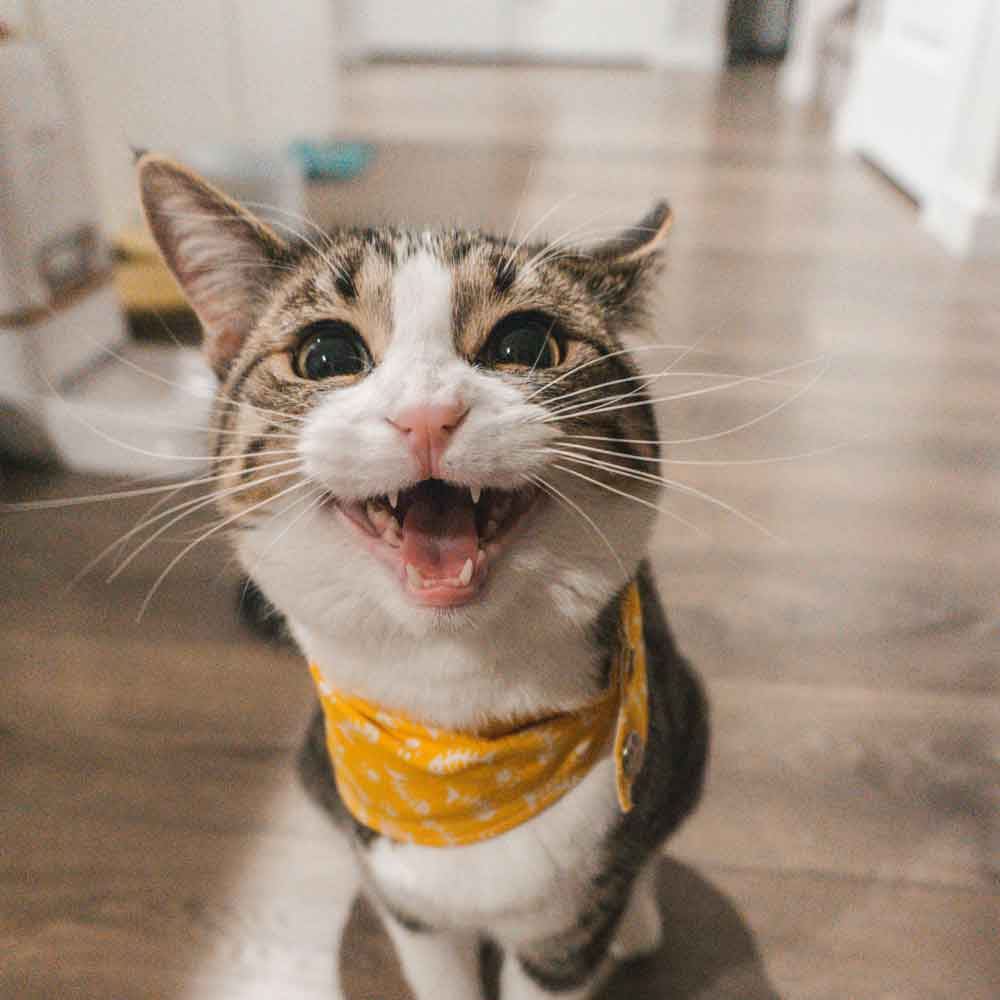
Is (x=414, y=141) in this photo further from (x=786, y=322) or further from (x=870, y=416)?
(x=870, y=416)

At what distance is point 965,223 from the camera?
100 inches

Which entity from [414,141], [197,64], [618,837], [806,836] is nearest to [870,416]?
[806,836]

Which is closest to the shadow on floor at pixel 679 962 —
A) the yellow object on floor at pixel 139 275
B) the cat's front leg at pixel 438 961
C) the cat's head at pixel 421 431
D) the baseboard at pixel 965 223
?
the cat's front leg at pixel 438 961

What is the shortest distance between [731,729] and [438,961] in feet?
1.70

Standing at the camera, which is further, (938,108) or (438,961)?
(938,108)

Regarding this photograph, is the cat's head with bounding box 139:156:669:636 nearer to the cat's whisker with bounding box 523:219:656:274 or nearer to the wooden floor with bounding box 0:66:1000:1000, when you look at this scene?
the cat's whisker with bounding box 523:219:656:274

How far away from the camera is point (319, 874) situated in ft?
3.19

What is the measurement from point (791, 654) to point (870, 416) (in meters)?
0.77

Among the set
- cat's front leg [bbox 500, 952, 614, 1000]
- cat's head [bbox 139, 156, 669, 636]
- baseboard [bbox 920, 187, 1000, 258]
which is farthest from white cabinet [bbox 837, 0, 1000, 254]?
cat's front leg [bbox 500, 952, 614, 1000]

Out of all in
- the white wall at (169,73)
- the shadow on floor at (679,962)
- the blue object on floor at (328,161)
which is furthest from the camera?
the blue object on floor at (328,161)

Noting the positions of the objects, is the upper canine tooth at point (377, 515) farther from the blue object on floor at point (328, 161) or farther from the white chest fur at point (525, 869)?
the blue object on floor at point (328, 161)

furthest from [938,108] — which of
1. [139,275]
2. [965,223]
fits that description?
[139,275]

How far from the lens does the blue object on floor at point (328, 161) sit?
326cm

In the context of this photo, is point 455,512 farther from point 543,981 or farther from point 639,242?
point 543,981
